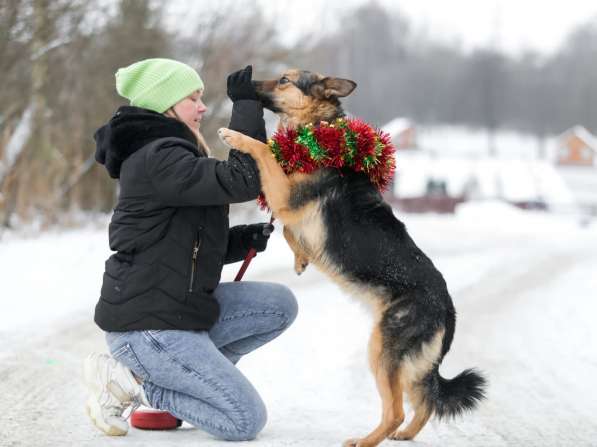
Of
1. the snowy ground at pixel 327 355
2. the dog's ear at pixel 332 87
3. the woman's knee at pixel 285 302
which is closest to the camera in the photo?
the snowy ground at pixel 327 355

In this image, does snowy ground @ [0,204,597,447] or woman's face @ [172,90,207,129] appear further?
snowy ground @ [0,204,597,447]

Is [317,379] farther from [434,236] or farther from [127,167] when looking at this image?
[434,236]

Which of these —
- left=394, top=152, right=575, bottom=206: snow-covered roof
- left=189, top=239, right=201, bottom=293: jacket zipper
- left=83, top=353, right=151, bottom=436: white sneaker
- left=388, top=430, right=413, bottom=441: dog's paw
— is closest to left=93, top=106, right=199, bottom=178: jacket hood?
left=189, top=239, right=201, bottom=293: jacket zipper

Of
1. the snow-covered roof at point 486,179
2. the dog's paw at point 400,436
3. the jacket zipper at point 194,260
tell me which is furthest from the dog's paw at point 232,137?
the snow-covered roof at point 486,179

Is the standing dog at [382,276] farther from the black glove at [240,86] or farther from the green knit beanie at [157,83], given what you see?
the green knit beanie at [157,83]

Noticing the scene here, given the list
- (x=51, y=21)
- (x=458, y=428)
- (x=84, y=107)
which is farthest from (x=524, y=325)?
(x=84, y=107)

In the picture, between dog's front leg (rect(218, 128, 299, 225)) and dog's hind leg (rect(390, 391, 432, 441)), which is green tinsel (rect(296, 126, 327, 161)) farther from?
dog's hind leg (rect(390, 391, 432, 441))

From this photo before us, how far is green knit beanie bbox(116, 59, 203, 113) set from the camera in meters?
3.73

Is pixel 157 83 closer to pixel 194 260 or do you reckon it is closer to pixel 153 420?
pixel 194 260

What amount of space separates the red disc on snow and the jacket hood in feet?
4.03

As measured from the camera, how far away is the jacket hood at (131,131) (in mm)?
3604

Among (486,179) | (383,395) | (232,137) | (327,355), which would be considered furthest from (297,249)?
(486,179)

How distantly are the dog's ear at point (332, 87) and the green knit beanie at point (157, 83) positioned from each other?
72 centimetres

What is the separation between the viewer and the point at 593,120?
6544 cm
